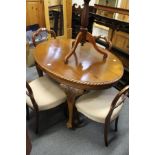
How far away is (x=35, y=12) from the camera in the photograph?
9.61ft

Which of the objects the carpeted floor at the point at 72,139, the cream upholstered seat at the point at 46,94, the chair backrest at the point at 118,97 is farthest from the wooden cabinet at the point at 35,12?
the chair backrest at the point at 118,97

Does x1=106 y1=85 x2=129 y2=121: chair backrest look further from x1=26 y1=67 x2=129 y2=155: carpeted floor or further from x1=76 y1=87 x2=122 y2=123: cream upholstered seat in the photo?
x1=26 y1=67 x2=129 y2=155: carpeted floor

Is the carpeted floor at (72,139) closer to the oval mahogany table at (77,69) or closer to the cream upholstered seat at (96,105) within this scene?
the oval mahogany table at (77,69)

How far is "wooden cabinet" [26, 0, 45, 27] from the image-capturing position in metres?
2.81

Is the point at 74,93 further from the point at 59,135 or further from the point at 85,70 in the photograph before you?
the point at 59,135

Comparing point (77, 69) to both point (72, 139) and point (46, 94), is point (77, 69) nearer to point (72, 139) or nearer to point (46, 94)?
point (46, 94)

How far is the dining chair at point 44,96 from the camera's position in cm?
149

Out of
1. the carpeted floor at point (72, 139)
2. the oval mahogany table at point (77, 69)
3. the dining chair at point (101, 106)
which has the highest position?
the oval mahogany table at point (77, 69)

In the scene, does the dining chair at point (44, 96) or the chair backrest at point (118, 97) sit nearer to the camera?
the chair backrest at point (118, 97)

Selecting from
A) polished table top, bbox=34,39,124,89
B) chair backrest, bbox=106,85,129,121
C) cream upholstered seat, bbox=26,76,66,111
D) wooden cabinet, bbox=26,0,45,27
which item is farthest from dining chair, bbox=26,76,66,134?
wooden cabinet, bbox=26,0,45,27
